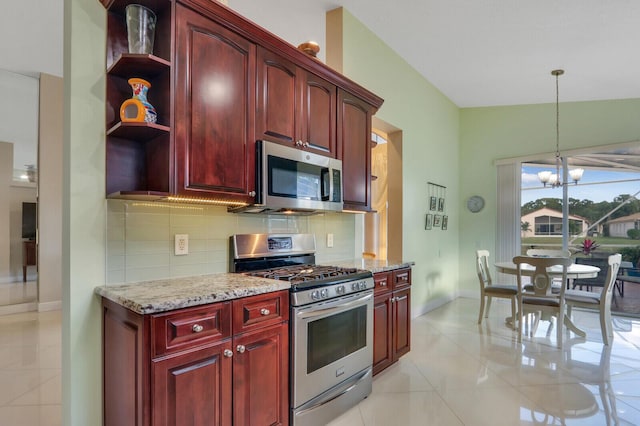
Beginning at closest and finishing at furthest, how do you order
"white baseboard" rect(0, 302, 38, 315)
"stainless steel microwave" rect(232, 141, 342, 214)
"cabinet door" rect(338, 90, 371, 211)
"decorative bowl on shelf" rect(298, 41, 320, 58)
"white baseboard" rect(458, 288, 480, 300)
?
"stainless steel microwave" rect(232, 141, 342, 214), "decorative bowl on shelf" rect(298, 41, 320, 58), "cabinet door" rect(338, 90, 371, 211), "white baseboard" rect(0, 302, 38, 315), "white baseboard" rect(458, 288, 480, 300)

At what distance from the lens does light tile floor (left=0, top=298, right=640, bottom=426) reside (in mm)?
2248

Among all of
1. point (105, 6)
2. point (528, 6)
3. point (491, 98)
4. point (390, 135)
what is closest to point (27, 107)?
point (105, 6)

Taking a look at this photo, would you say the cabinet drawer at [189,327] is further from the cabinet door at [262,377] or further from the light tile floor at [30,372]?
the light tile floor at [30,372]

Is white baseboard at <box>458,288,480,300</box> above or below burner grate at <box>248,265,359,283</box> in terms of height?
below

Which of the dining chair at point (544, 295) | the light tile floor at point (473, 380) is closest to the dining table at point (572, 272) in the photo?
the dining chair at point (544, 295)

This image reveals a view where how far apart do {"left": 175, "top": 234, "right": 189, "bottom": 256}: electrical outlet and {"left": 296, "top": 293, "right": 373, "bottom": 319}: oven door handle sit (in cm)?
79

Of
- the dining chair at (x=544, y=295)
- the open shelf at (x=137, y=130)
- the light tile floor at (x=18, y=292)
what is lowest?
the light tile floor at (x=18, y=292)

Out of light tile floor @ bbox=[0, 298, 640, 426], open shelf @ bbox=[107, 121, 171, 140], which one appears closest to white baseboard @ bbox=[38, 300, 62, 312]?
light tile floor @ bbox=[0, 298, 640, 426]

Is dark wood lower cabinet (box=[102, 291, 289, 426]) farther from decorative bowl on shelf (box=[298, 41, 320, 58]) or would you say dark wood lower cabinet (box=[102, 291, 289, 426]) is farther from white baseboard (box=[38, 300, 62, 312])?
white baseboard (box=[38, 300, 62, 312])

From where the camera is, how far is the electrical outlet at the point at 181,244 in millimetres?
2049

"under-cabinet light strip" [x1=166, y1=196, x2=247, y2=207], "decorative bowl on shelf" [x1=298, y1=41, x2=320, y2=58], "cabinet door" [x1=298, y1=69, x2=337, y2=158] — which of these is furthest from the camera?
"decorative bowl on shelf" [x1=298, y1=41, x2=320, y2=58]

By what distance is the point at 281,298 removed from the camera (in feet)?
6.24

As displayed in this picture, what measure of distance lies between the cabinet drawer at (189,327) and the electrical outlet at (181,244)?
607 mm

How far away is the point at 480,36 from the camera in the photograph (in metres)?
3.75
